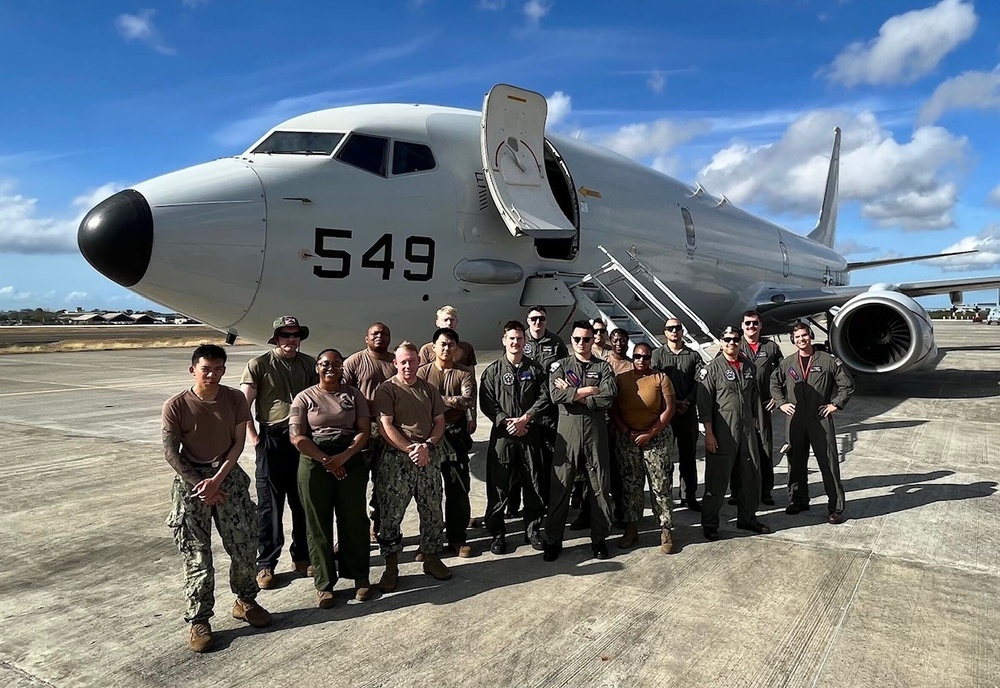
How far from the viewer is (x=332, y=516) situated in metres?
4.03

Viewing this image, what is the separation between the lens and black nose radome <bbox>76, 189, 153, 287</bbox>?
541cm

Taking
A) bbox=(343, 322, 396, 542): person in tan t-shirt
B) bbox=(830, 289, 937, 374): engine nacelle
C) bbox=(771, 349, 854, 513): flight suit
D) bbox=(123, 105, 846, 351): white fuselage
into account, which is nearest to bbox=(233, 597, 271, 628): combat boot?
bbox=(343, 322, 396, 542): person in tan t-shirt

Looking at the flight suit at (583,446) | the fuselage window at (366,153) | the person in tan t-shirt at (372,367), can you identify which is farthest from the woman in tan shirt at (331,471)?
the fuselage window at (366,153)

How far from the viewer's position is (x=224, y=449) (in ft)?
11.8

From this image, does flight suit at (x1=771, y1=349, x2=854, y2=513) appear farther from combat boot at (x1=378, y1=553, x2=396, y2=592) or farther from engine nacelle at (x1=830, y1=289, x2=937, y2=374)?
engine nacelle at (x1=830, y1=289, x2=937, y2=374)

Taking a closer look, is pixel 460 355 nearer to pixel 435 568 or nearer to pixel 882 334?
pixel 435 568

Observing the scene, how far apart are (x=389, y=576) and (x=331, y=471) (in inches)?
30.2

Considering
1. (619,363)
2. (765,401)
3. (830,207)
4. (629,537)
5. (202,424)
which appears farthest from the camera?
(830,207)

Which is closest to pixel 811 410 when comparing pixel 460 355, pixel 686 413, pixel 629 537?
pixel 686 413

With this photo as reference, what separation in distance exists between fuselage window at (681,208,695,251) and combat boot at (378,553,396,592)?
26.2 ft

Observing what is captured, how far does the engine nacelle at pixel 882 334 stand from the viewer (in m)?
10.7

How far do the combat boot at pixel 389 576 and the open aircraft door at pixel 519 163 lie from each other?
390 cm

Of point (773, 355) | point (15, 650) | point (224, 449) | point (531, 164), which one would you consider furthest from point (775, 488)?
point (15, 650)

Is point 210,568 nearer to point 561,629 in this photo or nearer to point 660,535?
point 561,629
